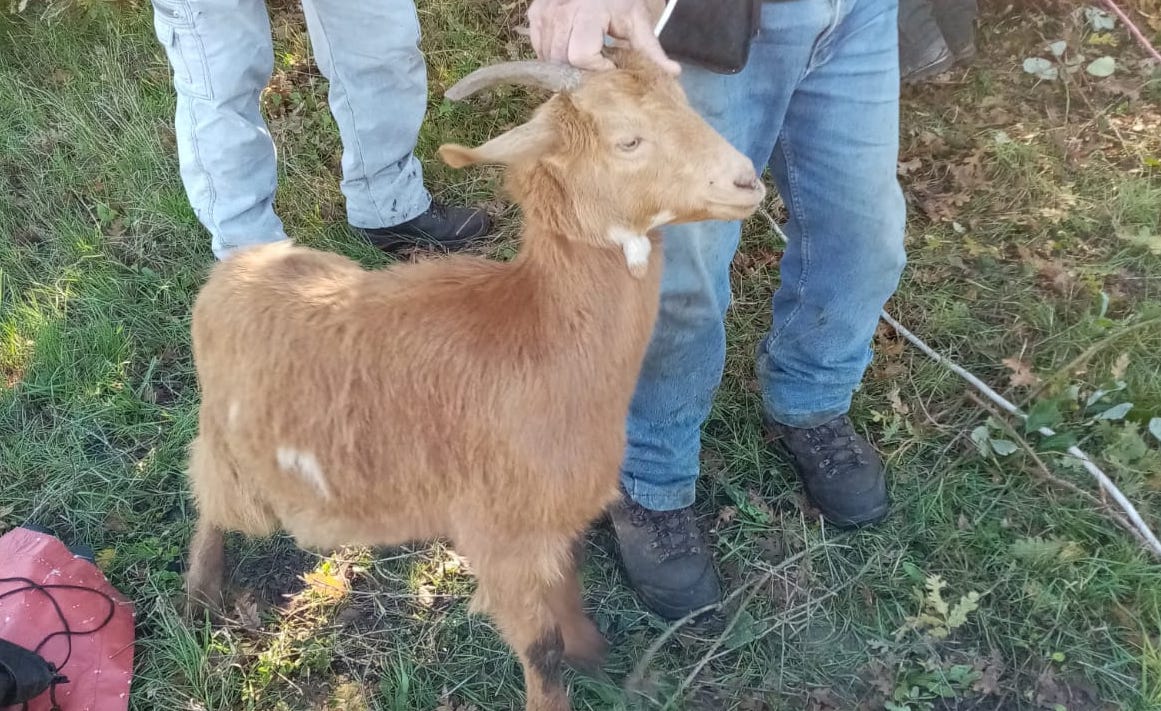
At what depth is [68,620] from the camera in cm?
262

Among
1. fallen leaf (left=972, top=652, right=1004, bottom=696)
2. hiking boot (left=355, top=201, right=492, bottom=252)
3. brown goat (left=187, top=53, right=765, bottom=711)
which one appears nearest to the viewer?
brown goat (left=187, top=53, right=765, bottom=711)

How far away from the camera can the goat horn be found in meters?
1.70

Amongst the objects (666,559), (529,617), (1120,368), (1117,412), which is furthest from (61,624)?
(1120,368)

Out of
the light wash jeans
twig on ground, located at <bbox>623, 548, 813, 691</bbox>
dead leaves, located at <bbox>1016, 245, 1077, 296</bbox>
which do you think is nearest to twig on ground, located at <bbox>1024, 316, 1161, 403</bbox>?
dead leaves, located at <bbox>1016, 245, 1077, 296</bbox>

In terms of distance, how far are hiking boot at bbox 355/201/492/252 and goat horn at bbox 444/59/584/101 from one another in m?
2.29

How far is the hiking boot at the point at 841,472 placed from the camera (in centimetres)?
297

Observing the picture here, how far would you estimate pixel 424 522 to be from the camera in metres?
2.27

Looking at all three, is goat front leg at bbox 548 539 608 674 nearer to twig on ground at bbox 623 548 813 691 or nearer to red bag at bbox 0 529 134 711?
twig on ground at bbox 623 548 813 691

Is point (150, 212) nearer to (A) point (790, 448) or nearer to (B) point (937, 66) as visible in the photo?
(A) point (790, 448)

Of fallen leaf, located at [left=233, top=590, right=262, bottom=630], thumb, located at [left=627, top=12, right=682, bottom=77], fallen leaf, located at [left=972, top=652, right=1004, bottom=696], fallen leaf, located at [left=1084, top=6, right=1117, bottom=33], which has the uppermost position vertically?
thumb, located at [left=627, top=12, right=682, bottom=77]

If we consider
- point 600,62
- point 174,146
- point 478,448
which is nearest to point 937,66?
point 600,62

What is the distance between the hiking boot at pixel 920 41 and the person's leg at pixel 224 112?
9.57ft

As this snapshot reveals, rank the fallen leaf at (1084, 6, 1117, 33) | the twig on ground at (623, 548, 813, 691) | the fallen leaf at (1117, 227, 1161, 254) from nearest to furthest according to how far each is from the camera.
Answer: the twig on ground at (623, 548, 813, 691), the fallen leaf at (1117, 227, 1161, 254), the fallen leaf at (1084, 6, 1117, 33)

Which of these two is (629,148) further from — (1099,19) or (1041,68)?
(1099,19)
